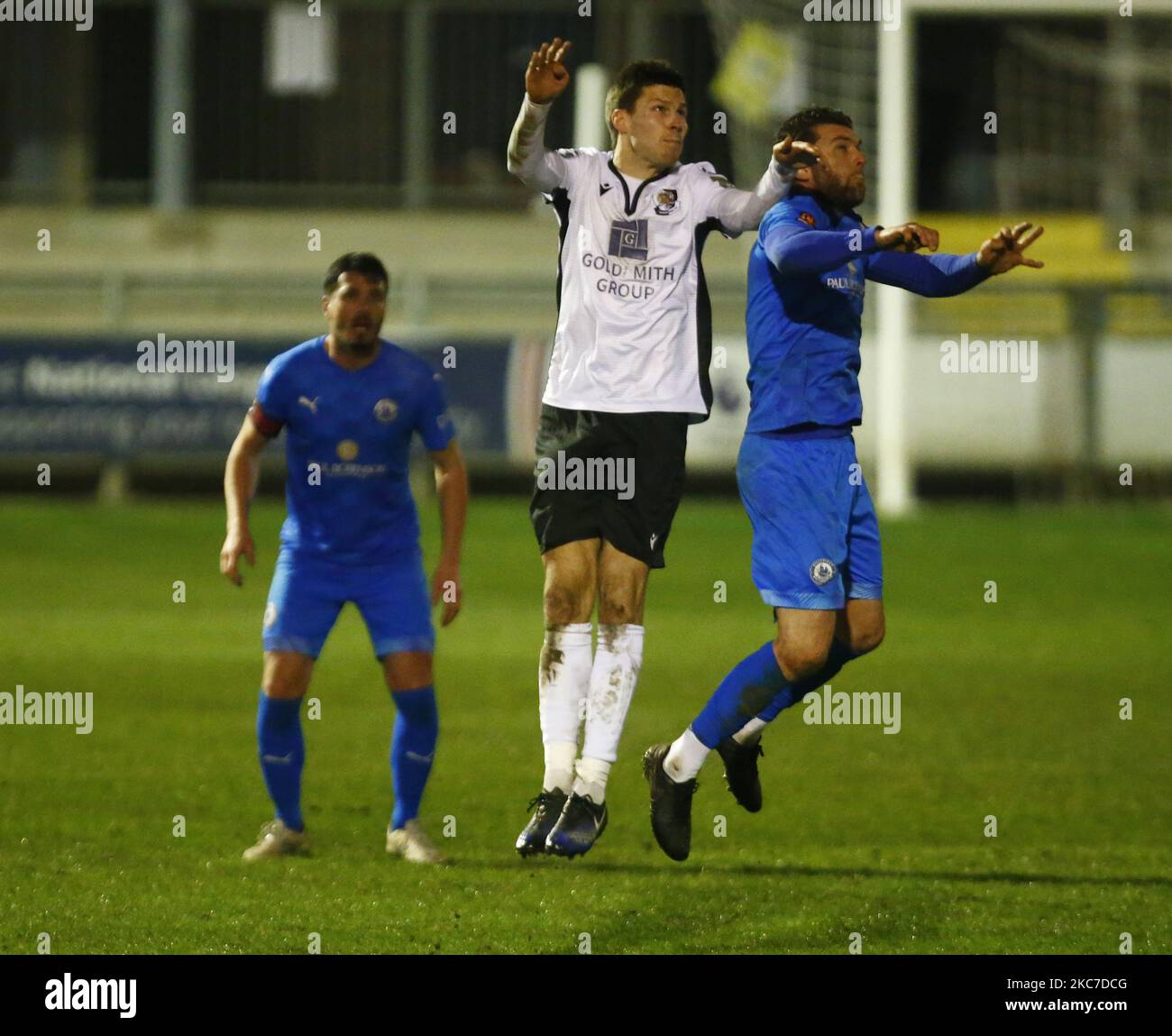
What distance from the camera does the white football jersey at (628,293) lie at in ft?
20.5

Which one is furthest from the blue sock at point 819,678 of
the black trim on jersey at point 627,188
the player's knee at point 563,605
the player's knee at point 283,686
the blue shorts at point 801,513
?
the player's knee at point 283,686

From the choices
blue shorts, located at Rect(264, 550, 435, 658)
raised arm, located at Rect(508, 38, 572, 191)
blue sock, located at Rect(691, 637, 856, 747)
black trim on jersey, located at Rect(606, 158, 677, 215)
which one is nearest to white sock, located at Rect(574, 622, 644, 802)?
blue sock, located at Rect(691, 637, 856, 747)

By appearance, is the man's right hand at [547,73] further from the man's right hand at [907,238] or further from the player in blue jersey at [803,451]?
the man's right hand at [907,238]

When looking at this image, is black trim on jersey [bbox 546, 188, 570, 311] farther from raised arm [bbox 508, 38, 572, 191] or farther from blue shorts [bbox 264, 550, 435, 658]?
blue shorts [bbox 264, 550, 435, 658]

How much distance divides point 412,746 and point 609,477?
5.19 ft

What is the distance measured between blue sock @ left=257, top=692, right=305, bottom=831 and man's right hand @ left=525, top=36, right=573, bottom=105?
7.90ft

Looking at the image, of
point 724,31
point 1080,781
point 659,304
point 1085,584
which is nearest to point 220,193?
point 724,31

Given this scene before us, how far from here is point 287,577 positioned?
7.30 m

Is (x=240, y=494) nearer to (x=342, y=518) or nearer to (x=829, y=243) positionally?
(x=342, y=518)

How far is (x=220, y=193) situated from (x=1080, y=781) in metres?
23.7

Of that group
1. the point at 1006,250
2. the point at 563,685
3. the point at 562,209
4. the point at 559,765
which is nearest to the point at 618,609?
the point at 563,685

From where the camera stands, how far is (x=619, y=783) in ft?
29.9

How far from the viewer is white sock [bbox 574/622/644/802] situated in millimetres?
6152


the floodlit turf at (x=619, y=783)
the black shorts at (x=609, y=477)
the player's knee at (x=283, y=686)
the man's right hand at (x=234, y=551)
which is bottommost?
the floodlit turf at (x=619, y=783)
